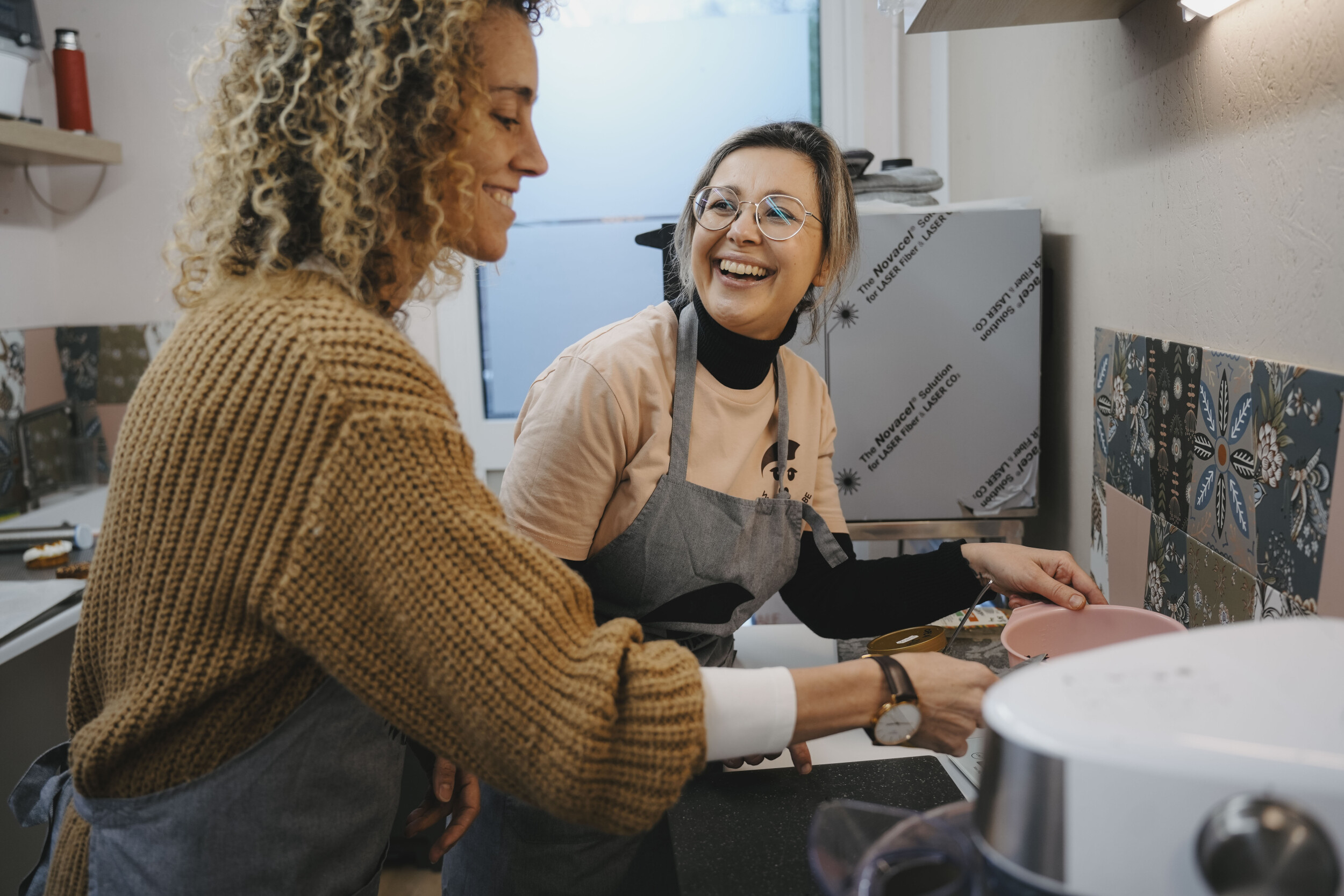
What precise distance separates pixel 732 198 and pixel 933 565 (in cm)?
61

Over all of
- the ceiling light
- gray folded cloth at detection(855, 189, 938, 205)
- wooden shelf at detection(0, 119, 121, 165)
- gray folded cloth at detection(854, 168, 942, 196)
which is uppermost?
wooden shelf at detection(0, 119, 121, 165)

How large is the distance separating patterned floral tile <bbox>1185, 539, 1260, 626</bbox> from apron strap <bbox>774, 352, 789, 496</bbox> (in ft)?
1.81

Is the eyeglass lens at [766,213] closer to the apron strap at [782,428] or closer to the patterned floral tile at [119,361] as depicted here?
the apron strap at [782,428]

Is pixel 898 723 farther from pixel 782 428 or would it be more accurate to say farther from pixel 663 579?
pixel 782 428

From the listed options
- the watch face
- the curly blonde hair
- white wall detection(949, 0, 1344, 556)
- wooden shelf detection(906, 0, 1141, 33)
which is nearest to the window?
white wall detection(949, 0, 1344, 556)

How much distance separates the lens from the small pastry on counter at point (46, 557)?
6.14 feet

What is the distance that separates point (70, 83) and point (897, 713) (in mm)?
2697

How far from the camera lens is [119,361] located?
2.71m

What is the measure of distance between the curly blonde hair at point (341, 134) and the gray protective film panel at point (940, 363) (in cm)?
125

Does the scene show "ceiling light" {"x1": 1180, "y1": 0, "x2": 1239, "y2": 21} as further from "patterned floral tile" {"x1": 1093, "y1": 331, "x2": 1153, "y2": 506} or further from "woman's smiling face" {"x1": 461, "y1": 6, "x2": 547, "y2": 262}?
"woman's smiling face" {"x1": 461, "y1": 6, "x2": 547, "y2": 262}

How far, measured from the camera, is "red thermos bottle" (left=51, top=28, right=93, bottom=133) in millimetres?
2459

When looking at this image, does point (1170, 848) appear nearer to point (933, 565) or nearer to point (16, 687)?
point (933, 565)

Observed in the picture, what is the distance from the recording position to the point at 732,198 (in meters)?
1.39

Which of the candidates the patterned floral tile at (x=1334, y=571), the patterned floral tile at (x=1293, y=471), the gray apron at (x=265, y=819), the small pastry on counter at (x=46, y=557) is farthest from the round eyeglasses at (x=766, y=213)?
the small pastry on counter at (x=46, y=557)
